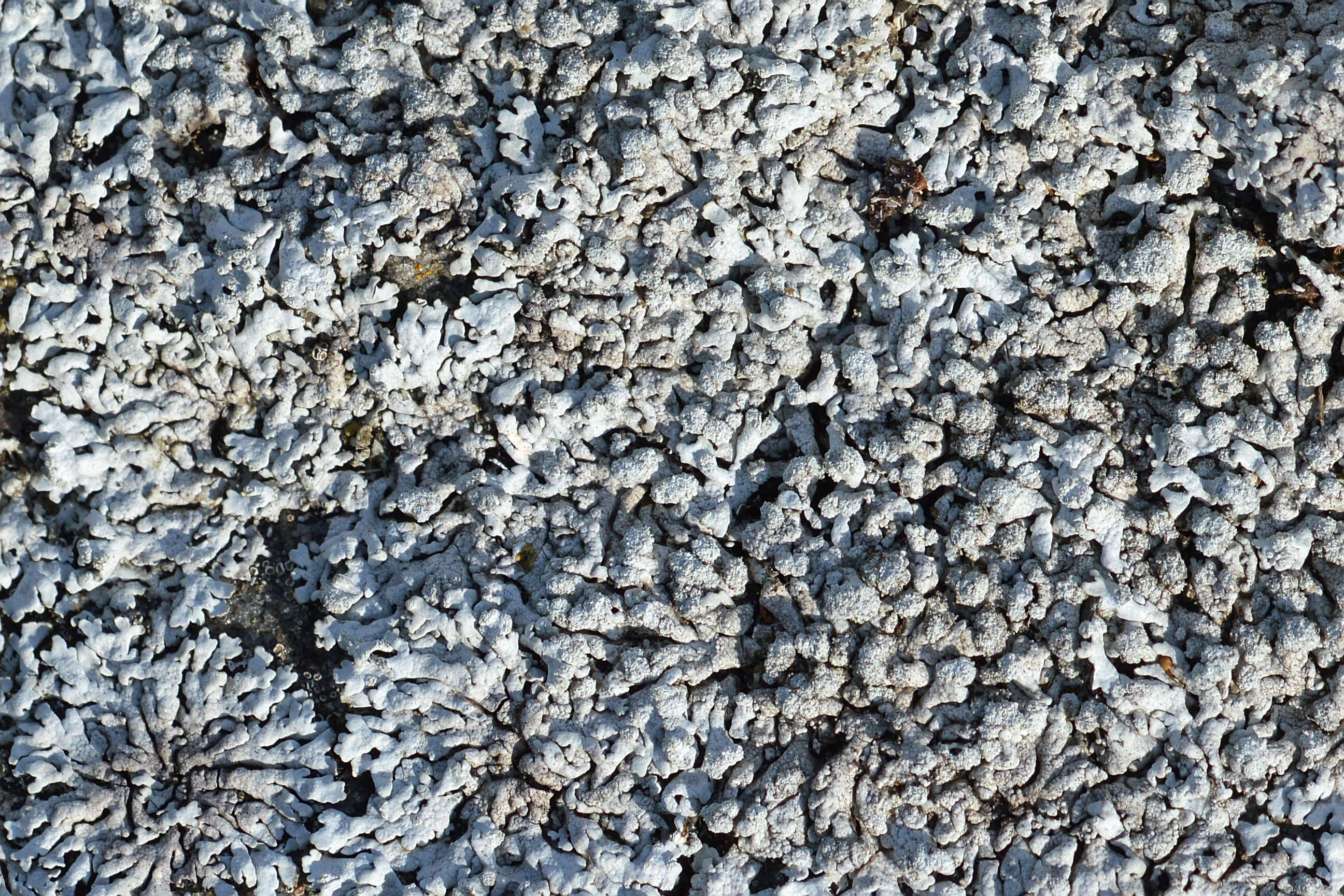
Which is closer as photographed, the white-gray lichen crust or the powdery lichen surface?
the powdery lichen surface

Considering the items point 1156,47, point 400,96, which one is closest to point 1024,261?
point 1156,47

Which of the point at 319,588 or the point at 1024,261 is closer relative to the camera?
the point at 1024,261

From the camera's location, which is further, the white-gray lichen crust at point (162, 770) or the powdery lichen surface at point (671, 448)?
the white-gray lichen crust at point (162, 770)

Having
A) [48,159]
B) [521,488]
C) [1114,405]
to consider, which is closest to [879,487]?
[1114,405]

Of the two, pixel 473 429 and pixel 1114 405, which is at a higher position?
pixel 473 429

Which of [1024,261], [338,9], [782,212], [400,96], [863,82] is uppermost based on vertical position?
[338,9]

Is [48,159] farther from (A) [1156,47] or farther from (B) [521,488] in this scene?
(A) [1156,47]

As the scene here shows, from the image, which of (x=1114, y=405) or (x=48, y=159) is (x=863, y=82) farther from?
(x=48, y=159)

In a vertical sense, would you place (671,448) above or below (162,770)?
above
